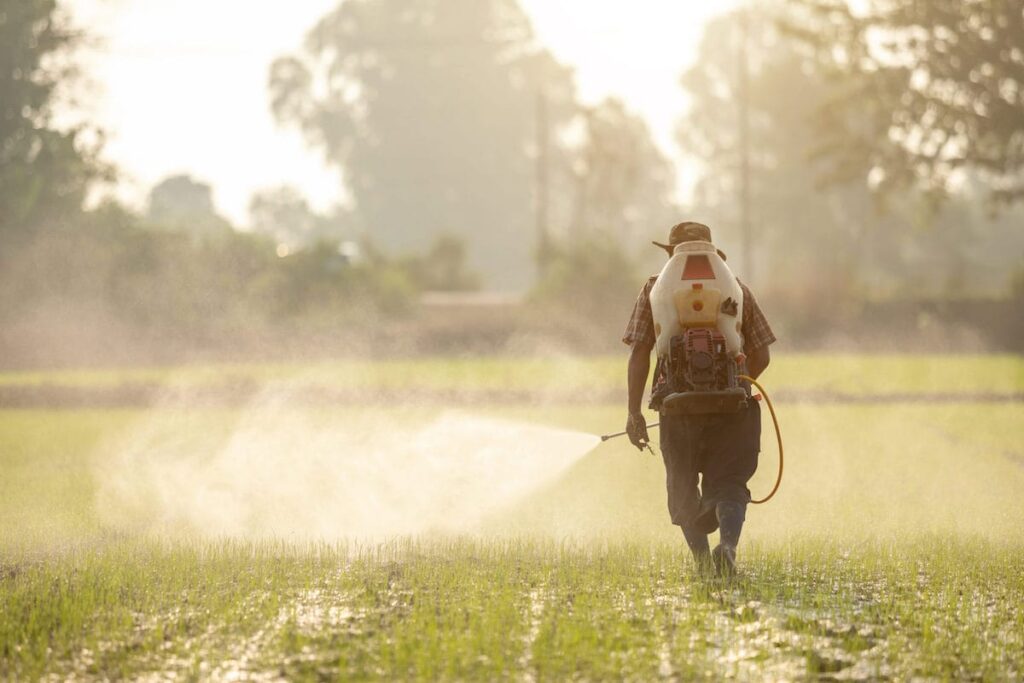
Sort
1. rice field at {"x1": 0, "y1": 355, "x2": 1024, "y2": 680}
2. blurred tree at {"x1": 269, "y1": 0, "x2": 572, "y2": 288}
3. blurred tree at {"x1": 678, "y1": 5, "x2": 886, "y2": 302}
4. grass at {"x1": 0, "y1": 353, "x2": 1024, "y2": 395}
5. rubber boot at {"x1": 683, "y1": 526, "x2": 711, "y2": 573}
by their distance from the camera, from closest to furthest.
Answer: rice field at {"x1": 0, "y1": 355, "x2": 1024, "y2": 680}, rubber boot at {"x1": 683, "y1": 526, "x2": 711, "y2": 573}, grass at {"x1": 0, "y1": 353, "x2": 1024, "y2": 395}, blurred tree at {"x1": 678, "y1": 5, "x2": 886, "y2": 302}, blurred tree at {"x1": 269, "y1": 0, "x2": 572, "y2": 288}

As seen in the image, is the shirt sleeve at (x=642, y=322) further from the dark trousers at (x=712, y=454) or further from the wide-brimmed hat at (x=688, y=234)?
the dark trousers at (x=712, y=454)

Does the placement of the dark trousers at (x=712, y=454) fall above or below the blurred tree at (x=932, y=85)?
below

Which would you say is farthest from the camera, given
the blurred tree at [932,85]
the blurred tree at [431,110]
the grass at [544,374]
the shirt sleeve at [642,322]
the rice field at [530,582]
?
the blurred tree at [431,110]

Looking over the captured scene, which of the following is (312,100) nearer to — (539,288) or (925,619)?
(539,288)

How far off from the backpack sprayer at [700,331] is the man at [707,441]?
20 cm

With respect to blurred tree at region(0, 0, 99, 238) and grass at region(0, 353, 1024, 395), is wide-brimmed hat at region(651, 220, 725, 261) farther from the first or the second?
blurred tree at region(0, 0, 99, 238)

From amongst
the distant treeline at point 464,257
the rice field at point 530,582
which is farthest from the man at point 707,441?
the distant treeline at point 464,257

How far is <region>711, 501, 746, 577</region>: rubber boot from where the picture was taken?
8.87 metres

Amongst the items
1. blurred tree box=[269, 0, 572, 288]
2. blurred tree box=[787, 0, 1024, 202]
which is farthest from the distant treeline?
blurred tree box=[269, 0, 572, 288]

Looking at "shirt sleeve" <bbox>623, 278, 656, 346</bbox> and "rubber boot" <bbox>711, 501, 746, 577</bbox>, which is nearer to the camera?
"rubber boot" <bbox>711, 501, 746, 577</bbox>

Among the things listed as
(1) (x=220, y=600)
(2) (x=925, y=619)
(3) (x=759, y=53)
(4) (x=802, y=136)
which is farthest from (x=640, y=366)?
(3) (x=759, y=53)

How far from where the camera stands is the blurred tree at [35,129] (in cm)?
4362

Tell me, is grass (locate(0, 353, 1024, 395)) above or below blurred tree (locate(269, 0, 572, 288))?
below

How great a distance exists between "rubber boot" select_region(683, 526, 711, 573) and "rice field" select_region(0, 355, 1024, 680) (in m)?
0.13
